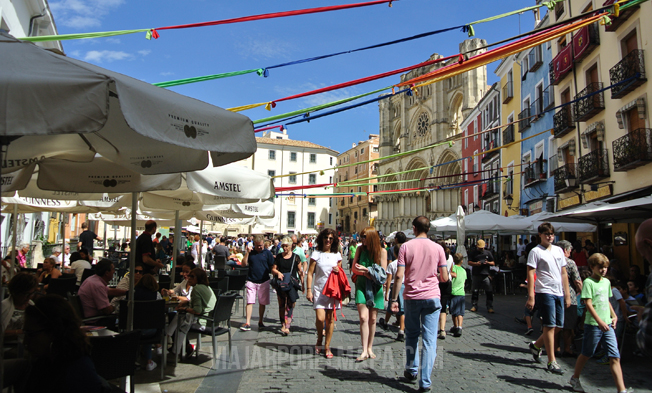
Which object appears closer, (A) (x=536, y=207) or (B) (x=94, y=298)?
(B) (x=94, y=298)

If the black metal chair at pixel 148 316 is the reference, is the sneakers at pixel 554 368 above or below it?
below

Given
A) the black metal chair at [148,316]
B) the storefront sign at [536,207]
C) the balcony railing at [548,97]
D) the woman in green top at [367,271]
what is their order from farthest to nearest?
1. the storefront sign at [536,207]
2. the balcony railing at [548,97]
3. the woman in green top at [367,271]
4. the black metal chair at [148,316]

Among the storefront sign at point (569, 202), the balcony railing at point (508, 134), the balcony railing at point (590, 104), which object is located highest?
the balcony railing at point (508, 134)

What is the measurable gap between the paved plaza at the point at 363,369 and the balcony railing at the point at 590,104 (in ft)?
37.3

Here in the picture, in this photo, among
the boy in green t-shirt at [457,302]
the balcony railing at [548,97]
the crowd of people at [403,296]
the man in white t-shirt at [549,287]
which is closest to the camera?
the crowd of people at [403,296]

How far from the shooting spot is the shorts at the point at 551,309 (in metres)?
5.88

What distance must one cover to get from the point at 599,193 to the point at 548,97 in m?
7.09

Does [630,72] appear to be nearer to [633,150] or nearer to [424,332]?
[633,150]

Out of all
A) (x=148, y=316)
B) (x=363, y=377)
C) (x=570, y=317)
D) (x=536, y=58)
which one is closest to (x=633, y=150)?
(x=570, y=317)

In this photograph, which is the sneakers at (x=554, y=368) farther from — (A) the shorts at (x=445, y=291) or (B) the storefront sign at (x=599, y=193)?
(B) the storefront sign at (x=599, y=193)

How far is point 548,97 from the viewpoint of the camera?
22.4 meters

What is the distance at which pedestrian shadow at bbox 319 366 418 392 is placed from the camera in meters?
5.27

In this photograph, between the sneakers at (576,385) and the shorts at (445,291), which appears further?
the shorts at (445,291)

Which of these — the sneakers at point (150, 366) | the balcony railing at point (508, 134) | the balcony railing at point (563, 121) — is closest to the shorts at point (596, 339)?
the sneakers at point (150, 366)
